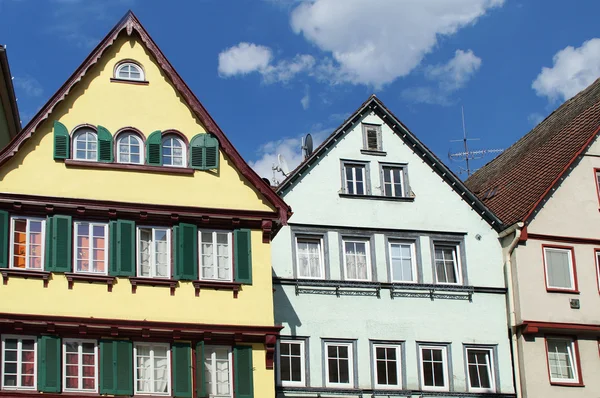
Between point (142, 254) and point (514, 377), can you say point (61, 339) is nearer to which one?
point (142, 254)

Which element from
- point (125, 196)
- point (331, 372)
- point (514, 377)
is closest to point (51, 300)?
point (125, 196)

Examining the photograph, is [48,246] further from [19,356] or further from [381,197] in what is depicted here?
[381,197]

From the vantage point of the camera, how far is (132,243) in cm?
3441

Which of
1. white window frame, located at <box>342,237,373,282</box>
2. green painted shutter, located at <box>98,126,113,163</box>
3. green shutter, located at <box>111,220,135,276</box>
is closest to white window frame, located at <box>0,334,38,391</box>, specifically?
green shutter, located at <box>111,220,135,276</box>

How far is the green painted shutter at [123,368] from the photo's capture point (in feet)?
108

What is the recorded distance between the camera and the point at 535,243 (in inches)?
1582

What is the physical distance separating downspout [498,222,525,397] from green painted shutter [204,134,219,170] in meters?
10.7

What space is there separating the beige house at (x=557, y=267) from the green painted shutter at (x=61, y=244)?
1487 cm

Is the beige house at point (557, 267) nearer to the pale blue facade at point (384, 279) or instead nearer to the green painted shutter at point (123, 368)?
the pale blue facade at point (384, 279)

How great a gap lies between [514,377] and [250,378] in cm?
968

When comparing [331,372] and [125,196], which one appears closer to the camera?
[125,196]

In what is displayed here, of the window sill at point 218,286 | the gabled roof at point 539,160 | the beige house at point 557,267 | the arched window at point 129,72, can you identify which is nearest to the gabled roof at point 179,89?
the arched window at point 129,72

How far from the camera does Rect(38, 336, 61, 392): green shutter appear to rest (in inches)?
1270

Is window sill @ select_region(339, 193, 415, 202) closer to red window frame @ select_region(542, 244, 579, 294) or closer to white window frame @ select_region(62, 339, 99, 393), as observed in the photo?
red window frame @ select_region(542, 244, 579, 294)
